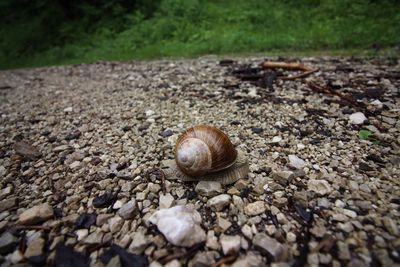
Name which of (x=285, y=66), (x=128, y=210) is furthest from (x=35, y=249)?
(x=285, y=66)

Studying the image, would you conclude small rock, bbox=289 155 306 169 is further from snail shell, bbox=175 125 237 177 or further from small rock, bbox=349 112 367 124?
small rock, bbox=349 112 367 124

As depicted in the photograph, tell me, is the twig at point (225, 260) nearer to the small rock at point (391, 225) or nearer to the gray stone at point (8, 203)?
the small rock at point (391, 225)

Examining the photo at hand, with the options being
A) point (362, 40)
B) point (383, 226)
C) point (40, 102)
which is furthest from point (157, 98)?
point (362, 40)

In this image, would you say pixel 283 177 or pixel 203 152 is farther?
pixel 283 177

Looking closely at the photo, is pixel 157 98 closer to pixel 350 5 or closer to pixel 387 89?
pixel 387 89

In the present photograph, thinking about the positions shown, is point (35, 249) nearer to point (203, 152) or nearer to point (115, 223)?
point (115, 223)

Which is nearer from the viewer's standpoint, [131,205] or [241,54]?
[131,205]
